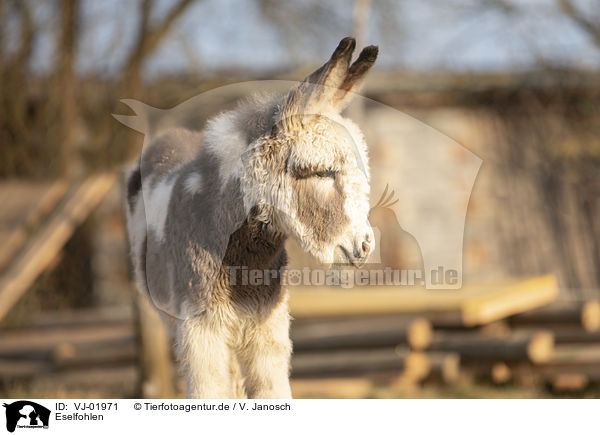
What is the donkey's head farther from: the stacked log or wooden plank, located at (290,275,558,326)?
the stacked log

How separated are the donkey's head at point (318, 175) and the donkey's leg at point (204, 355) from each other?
0.32 metres

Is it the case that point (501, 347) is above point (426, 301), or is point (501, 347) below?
below

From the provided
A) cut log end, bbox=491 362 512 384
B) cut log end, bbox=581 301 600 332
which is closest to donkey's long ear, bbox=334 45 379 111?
cut log end, bbox=491 362 512 384

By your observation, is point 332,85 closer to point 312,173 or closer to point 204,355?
point 312,173

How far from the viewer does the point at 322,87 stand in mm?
1358

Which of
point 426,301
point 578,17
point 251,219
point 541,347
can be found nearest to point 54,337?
point 426,301

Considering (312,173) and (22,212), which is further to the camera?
(22,212)

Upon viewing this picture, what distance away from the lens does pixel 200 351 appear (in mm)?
1557

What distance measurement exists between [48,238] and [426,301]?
10.4 ft

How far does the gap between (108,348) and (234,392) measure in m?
4.76

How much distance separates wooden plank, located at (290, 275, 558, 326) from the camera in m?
5.26

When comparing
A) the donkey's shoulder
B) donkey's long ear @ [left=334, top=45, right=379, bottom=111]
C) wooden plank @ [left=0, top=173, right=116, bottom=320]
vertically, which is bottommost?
donkey's long ear @ [left=334, top=45, right=379, bottom=111]
